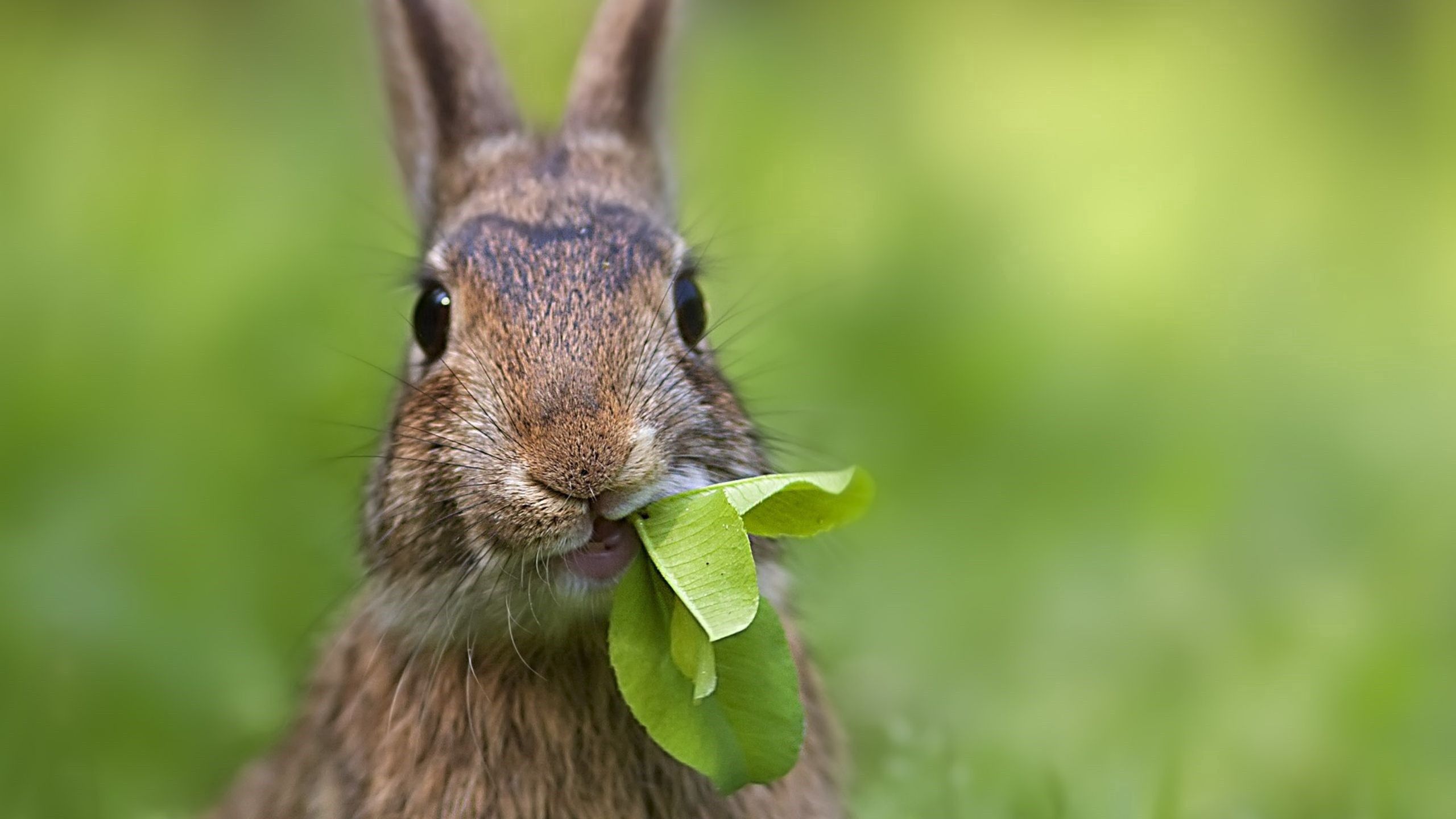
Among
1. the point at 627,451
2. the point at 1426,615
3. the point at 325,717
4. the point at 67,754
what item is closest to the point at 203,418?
the point at 67,754

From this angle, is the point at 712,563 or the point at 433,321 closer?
the point at 712,563

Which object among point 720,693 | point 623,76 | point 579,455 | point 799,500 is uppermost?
point 623,76

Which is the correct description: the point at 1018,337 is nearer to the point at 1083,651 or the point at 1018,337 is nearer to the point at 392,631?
the point at 1083,651

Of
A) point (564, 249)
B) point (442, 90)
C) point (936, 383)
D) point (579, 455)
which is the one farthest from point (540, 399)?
point (936, 383)

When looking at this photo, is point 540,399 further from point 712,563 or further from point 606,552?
point 712,563

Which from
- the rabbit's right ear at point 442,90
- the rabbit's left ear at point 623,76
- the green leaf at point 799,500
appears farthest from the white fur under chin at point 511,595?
the rabbit's left ear at point 623,76

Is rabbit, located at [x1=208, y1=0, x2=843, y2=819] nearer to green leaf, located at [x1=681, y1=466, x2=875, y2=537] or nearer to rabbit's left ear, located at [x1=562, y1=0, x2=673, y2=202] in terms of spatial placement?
green leaf, located at [x1=681, y1=466, x2=875, y2=537]
